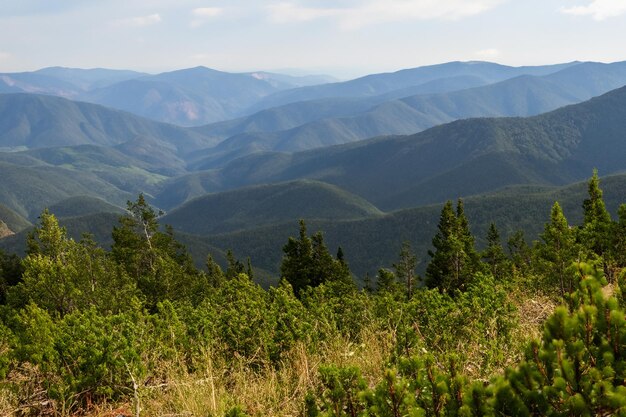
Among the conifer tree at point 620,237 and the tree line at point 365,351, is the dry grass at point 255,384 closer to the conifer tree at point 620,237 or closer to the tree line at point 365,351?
the tree line at point 365,351

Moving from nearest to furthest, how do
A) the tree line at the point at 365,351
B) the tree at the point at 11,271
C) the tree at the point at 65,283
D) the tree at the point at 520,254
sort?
the tree line at the point at 365,351, the tree at the point at 65,283, the tree at the point at 520,254, the tree at the point at 11,271

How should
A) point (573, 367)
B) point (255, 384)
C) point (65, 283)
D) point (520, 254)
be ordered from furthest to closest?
point (520, 254) → point (65, 283) → point (255, 384) → point (573, 367)

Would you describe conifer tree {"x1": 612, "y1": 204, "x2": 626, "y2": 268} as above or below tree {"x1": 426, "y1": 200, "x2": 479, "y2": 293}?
above

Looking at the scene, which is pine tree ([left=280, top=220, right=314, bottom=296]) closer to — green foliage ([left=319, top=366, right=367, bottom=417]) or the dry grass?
the dry grass

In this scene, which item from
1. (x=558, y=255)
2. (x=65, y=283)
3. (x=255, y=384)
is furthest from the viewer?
(x=65, y=283)

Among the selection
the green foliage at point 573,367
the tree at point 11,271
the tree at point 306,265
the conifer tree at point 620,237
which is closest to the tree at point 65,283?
the tree at point 11,271

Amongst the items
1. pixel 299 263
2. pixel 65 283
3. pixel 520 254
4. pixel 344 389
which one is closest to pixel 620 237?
pixel 344 389

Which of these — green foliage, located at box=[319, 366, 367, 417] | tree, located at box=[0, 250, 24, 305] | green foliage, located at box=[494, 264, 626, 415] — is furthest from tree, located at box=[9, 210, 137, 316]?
green foliage, located at box=[494, 264, 626, 415]

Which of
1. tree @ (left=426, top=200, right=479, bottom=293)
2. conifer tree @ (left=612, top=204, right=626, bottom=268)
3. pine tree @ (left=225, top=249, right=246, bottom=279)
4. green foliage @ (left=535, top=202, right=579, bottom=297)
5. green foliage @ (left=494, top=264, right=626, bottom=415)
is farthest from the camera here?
pine tree @ (left=225, top=249, right=246, bottom=279)

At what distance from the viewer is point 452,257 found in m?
43.8

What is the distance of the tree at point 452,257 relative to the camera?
40.8 metres

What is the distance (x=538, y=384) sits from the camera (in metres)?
3.71

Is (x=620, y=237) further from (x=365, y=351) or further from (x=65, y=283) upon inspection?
(x=65, y=283)

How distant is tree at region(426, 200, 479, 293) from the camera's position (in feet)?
134
